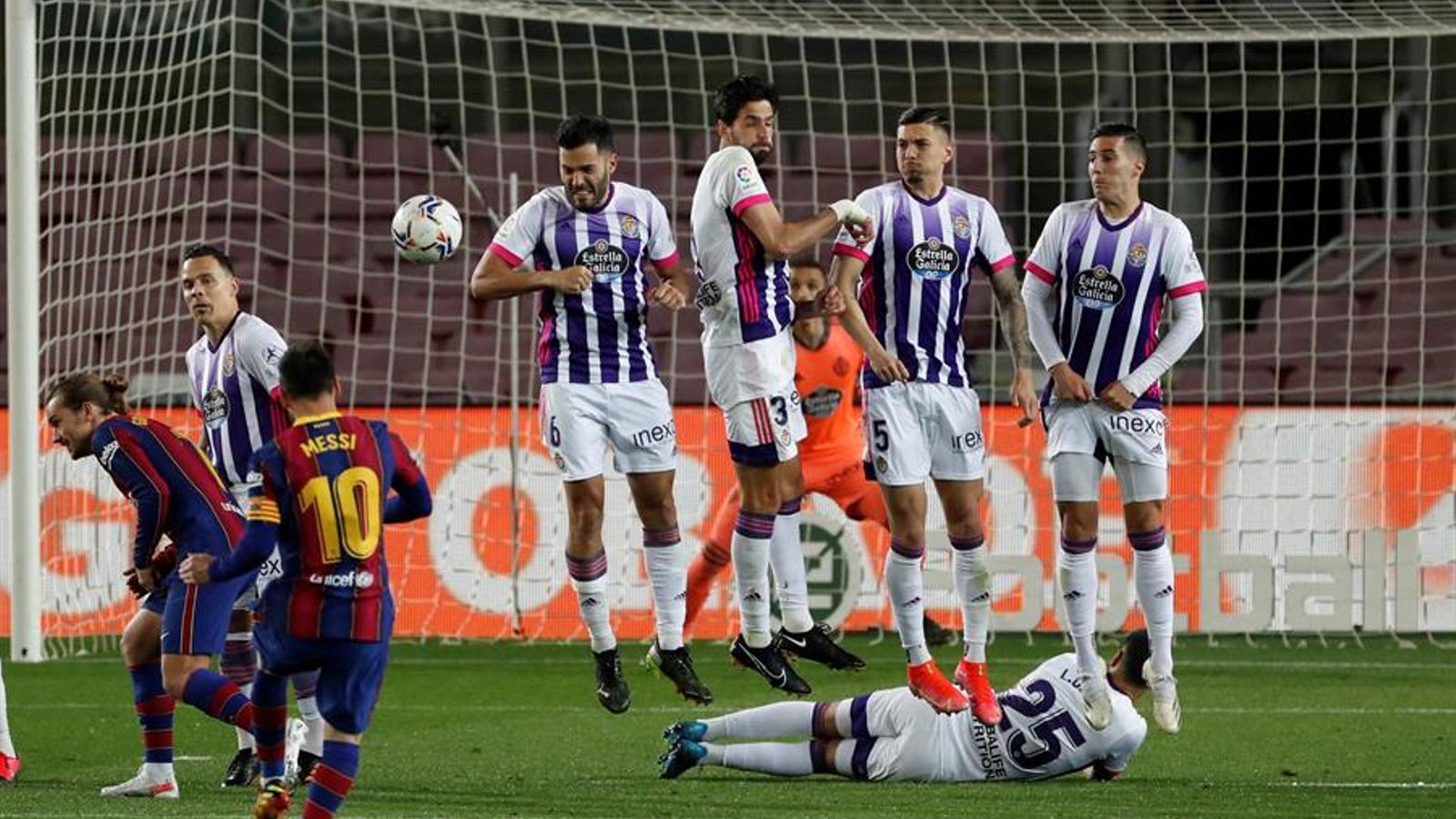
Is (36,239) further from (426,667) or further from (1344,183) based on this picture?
(1344,183)

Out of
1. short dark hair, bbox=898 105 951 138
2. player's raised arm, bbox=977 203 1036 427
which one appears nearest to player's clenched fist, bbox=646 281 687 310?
short dark hair, bbox=898 105 951 138

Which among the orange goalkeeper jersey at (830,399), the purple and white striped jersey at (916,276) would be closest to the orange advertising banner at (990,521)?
the orange goalkeeper jersey at (830,399)

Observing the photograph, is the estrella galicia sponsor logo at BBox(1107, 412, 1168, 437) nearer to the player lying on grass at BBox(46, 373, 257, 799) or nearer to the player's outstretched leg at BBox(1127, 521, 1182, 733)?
the player's outstretched leg at BBox(1127, 521, 1182, 733)

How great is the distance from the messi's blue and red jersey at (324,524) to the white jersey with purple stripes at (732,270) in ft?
8.22

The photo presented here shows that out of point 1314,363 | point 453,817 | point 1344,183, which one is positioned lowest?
point 453,817

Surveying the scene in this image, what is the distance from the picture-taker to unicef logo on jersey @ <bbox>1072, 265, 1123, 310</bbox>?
890 cm

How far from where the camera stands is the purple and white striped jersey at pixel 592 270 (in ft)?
28.9

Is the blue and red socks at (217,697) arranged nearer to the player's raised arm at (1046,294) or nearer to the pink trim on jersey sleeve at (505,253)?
the pink trim on jersey sleeve at (505,253)

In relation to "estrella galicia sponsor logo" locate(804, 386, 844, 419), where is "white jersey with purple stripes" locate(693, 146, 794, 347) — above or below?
above

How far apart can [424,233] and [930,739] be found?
103 inches

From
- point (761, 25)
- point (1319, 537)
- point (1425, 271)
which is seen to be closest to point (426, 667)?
point (761, 25)

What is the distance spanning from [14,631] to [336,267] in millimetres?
3291

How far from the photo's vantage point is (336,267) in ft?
50.4

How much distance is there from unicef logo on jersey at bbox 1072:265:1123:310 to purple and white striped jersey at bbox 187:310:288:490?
9.79 ft
